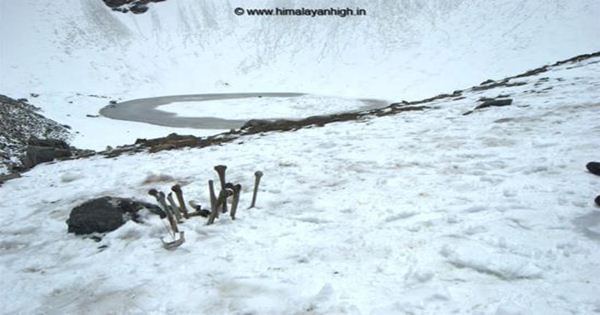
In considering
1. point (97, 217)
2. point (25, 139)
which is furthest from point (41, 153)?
point (97, 217)

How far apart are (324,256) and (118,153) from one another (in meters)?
8.16

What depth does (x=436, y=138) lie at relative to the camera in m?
8.23

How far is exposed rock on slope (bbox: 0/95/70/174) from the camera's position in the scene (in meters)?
10.8

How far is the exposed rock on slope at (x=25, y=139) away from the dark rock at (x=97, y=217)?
21.5 feet

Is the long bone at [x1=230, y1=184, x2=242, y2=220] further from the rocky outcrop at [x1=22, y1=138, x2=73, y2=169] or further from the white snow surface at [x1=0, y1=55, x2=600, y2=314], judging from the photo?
the rocky outcrop at [x1=22, y1=138, x2=73, y2=169]

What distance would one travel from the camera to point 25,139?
49.6 ft

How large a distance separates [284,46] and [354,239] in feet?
137

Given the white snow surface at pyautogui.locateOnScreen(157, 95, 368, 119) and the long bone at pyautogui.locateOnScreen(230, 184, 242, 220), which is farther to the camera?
the white snow surface at pyautogui.locateOnScreen(157, 95, 368, 119)

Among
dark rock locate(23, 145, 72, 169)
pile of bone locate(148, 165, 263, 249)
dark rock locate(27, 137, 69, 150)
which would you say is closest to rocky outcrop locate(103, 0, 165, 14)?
dark rock locate(27, 137, 69, 150)

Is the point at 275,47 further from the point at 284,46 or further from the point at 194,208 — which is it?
the point at 194,208

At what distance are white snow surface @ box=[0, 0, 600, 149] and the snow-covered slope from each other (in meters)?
0.12

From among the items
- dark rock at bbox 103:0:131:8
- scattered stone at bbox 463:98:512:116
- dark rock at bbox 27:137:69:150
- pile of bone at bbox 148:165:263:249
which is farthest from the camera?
dark rock at bbox 103:0:131:8

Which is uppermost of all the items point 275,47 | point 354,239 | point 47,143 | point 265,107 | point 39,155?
point 275,47

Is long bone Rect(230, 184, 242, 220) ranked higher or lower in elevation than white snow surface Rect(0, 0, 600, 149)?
lower
